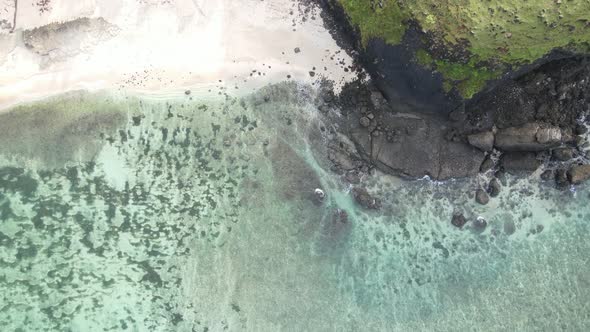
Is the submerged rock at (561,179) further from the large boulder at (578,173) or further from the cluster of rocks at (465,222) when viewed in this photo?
the cluster of rocks at (465,222)

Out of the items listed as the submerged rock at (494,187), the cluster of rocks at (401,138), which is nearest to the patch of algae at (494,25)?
the cluster of rocks at (401,138)

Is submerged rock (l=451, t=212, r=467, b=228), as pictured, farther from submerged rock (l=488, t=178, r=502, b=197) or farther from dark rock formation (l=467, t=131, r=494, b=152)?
dark rock formation (l=467, t=131, r=494, b=152)

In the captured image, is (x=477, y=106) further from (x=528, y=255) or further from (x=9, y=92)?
(x=9, y=92)

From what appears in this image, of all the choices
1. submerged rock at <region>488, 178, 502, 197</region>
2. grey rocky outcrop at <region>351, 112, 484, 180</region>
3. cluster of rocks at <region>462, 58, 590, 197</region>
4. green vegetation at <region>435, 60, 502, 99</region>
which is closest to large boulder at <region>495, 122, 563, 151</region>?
cluster of rocks at <region>462, 58, 590, 197</region>

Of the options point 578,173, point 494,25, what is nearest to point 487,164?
point 578,173

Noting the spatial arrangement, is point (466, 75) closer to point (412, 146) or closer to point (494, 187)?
point (412, 146)

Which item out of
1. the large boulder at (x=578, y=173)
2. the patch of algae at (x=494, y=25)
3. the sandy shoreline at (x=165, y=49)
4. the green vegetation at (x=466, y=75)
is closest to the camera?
the patch of algae at (x=494, y=25)
